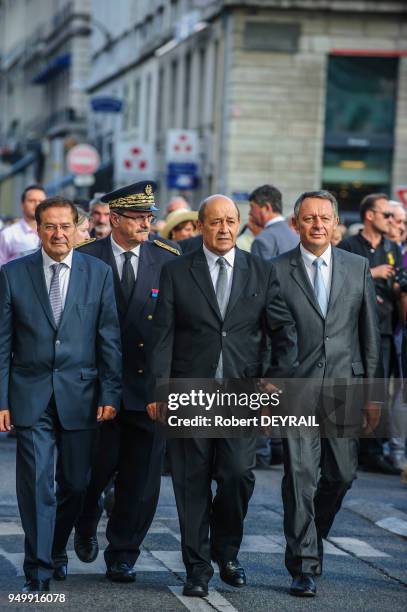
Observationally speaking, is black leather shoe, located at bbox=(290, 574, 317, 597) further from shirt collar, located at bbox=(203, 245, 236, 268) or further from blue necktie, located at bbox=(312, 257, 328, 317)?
shirt collar, located at bbox=(203, 245, 236, 268)

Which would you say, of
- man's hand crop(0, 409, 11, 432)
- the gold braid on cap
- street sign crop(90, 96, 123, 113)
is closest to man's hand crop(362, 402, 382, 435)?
the gold braid on cap

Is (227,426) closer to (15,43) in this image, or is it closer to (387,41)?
(387,41)

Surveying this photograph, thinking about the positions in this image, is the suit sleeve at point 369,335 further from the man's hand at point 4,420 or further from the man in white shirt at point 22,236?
the man in white shirt at point 22,236

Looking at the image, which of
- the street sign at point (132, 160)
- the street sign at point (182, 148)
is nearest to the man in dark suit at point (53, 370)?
the street sign at point (132, 160)

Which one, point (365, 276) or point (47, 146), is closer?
point (365, 276)

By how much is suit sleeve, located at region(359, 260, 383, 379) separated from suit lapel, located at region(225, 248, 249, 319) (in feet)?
2.41

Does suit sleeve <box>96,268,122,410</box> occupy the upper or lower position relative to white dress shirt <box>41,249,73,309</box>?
lower

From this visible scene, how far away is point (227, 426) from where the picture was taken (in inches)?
320

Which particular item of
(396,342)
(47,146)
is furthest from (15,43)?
(396,342)

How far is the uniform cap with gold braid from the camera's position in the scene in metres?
8.85

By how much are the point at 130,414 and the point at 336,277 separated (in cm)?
135

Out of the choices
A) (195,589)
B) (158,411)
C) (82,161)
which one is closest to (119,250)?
(158,411)

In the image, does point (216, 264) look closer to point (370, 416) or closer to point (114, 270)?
point (114, 270)

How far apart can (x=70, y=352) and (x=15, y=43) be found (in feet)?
255
